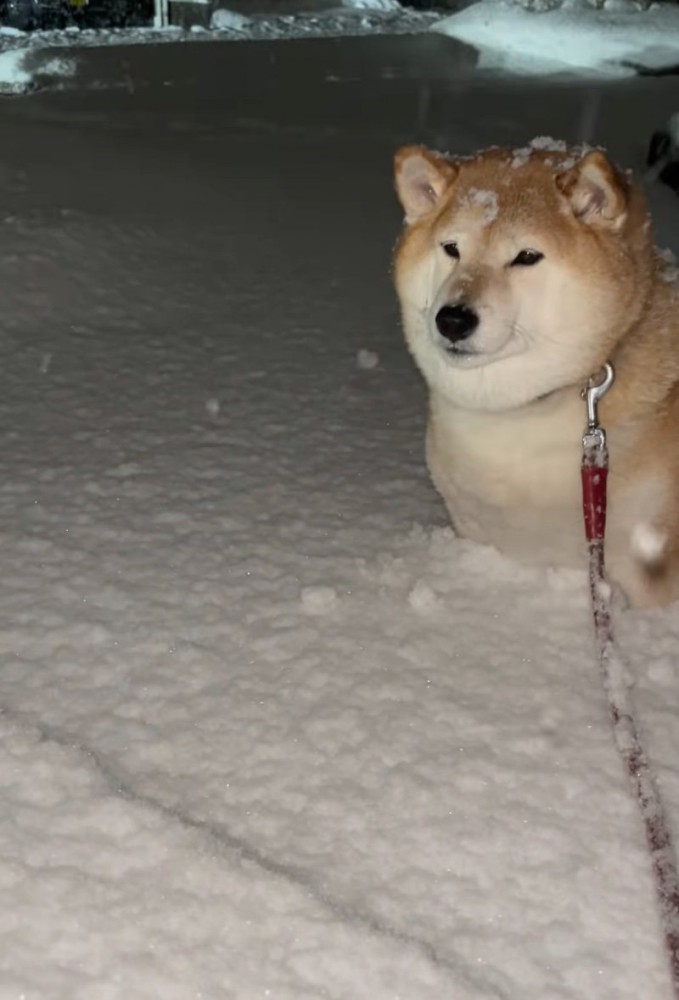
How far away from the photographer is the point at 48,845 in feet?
5.22

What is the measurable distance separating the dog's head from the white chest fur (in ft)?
0.26

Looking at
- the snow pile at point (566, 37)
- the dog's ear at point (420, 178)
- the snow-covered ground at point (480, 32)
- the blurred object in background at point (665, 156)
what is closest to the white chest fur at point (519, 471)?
the dog's ear at point (420, 178)

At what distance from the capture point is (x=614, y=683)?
71.8 inches

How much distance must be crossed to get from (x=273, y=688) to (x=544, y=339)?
0.84m

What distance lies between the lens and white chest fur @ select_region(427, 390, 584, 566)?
6.49ft

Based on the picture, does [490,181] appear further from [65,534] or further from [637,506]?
[65,534]

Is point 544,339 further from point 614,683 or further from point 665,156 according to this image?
A: point 665,156

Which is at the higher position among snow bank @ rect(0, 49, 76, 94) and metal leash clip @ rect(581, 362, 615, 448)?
metal leash clip @ rect(581, 362, 615, 448)

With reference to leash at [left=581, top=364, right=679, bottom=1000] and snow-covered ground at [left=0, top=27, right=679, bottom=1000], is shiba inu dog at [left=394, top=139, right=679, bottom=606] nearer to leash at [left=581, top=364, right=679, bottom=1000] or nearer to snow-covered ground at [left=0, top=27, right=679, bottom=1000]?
leash at [left=581, top=364, right=679, bottom=1000]

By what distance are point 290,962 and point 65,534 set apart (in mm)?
1308

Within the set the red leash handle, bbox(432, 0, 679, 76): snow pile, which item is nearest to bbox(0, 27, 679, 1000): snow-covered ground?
the red leash handle

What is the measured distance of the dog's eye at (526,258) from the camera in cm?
181

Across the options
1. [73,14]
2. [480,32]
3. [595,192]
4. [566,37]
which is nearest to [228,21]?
[73,14]

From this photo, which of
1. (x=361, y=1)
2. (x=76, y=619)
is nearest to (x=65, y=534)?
(x=76, y=619)
